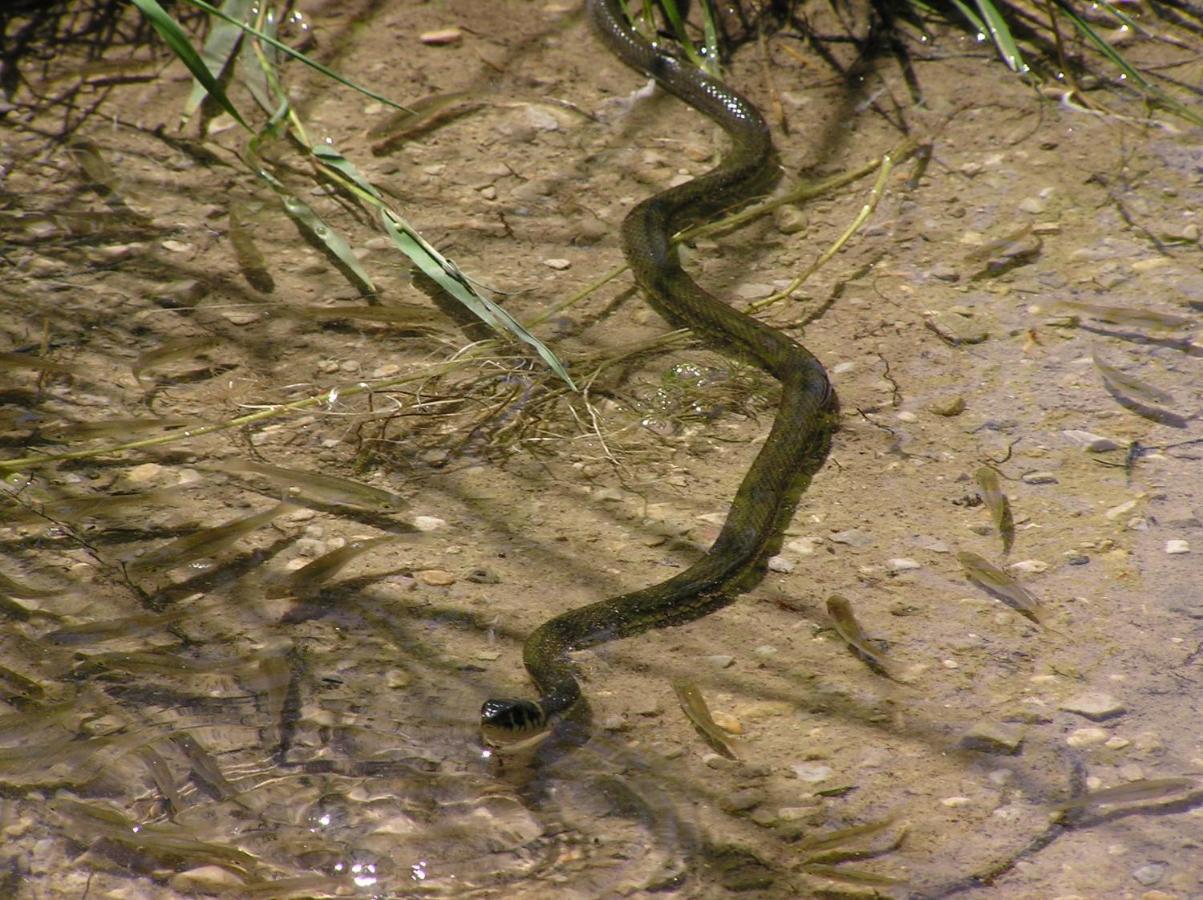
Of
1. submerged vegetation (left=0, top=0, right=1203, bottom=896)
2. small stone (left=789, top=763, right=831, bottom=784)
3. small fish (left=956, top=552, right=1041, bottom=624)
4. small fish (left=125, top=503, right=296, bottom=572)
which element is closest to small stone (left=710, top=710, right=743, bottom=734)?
submerged vegetation (left=0, top=0, right=1203, bottom=896)

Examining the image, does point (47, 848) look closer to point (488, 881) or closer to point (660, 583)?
point (488, 881)

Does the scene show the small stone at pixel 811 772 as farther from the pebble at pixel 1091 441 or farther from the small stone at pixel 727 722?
the pebble at pixel 1091 441

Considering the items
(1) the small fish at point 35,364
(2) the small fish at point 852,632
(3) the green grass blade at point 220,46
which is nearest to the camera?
(2) the small fish at point 852,632

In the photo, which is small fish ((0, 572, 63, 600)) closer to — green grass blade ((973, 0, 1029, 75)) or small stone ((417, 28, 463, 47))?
small stone ((417, 28, 463, 47))

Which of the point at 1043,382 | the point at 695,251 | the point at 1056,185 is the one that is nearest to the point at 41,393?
the point at 695,251

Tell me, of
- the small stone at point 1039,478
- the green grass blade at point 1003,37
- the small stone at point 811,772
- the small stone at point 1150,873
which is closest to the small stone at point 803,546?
the small stone at point 1039,478

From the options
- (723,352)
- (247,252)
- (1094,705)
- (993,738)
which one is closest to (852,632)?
(993,738)
